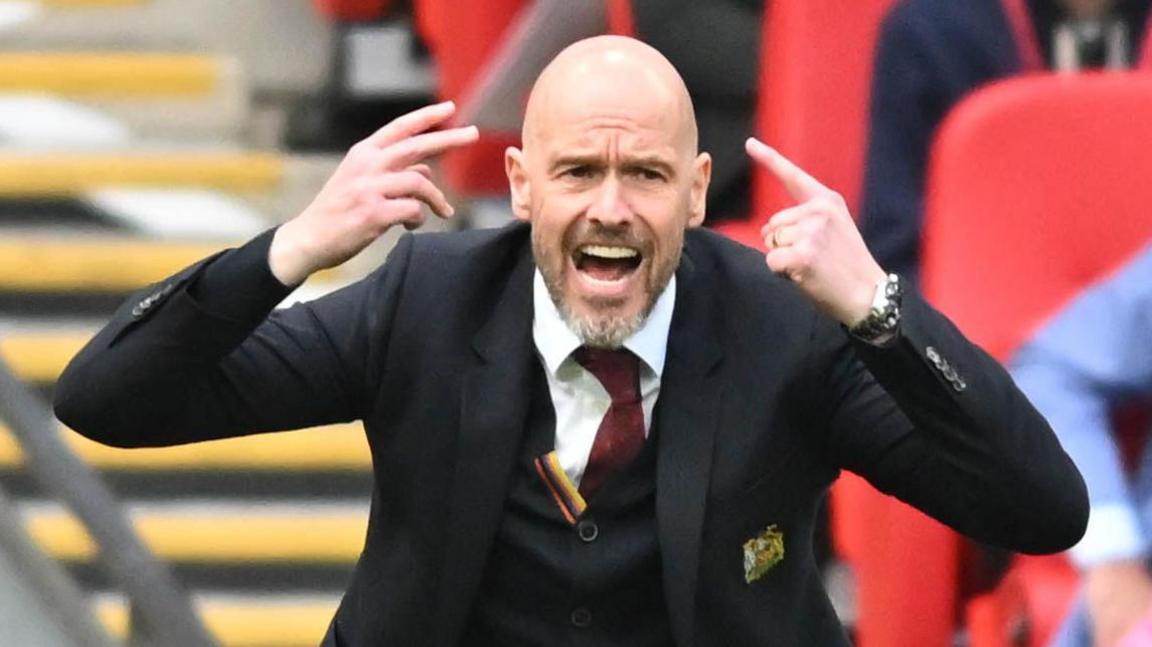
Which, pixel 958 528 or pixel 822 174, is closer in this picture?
pixel 958 528

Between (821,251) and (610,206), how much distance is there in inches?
5.4

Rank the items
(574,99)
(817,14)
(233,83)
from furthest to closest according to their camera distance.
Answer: (233,83) → (817,14) → (574,99)

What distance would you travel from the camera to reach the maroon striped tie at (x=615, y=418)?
5.28 ft

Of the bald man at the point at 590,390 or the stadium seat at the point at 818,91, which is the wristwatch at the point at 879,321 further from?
the stadium seat at the point at 818,91

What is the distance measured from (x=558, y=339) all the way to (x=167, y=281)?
0.26 m

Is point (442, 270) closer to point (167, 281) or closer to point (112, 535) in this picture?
point (167, 281)

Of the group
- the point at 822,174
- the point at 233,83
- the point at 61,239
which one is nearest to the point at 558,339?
the point at 822,174

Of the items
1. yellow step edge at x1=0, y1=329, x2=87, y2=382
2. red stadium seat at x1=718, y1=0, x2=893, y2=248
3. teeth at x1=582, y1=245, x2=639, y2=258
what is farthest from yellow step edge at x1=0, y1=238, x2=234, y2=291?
teeth at x1=582, y1=245, x2=639, y2=258

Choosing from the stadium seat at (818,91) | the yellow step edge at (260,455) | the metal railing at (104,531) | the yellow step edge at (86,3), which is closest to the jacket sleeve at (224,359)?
the metal railing at (104,531)

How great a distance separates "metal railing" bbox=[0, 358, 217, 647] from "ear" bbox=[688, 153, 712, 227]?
31.8 inches

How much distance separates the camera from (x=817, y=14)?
265 cm

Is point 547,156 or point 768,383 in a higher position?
point 547,156

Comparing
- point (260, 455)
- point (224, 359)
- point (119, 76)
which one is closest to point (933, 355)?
point (224, 359)

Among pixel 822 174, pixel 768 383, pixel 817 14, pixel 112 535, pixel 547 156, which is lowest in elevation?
pixel 112 535
